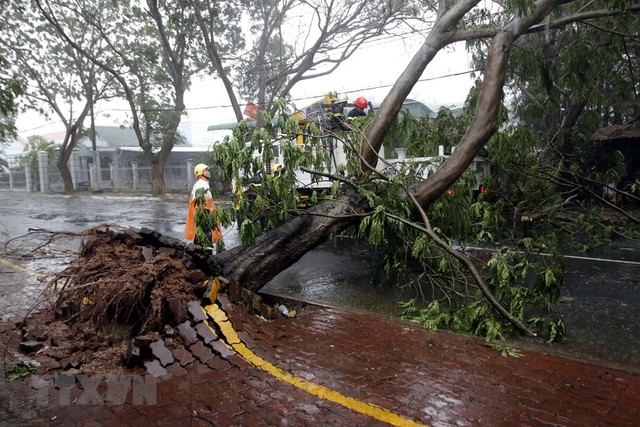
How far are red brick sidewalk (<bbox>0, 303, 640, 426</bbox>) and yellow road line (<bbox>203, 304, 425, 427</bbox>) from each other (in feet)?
0.14

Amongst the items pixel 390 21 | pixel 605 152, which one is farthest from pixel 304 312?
pixel 390 21

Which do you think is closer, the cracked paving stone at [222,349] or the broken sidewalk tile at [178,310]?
the cracked paving stone at [222,349]

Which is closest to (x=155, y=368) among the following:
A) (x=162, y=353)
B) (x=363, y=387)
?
(x=162, y=353)

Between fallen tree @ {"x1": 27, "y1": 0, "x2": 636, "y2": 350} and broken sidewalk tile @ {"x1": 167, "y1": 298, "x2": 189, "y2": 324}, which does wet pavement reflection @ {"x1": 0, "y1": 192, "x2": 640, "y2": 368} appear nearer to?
fallen tree @ {"x1": 27, "y1": 0, "x2": 636, "y2": 350}

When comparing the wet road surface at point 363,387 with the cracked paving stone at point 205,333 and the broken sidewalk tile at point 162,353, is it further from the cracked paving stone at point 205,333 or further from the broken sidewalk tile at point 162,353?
the cracked paving stone at point 205,333

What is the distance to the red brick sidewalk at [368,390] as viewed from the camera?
270 centimetres

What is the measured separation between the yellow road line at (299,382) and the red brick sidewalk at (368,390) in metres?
0.04

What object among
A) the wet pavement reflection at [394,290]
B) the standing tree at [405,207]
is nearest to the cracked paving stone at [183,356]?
the standing tree at [405,207]

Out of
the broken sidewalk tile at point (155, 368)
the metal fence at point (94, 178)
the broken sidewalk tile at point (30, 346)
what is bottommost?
the broken sidewalk tile at point (155, 368)

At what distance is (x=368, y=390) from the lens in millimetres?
3035

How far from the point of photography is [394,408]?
2.81 metres

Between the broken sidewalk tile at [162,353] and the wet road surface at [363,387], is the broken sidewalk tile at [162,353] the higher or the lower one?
the higher one

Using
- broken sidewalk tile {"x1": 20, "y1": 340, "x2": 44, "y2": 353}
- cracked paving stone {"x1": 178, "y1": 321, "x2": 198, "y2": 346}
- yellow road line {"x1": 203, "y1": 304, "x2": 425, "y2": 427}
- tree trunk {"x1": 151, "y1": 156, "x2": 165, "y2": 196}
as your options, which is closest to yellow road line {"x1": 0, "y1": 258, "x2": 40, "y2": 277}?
broken sidewalk tile {"x1": 20, "y1": 340, "x2": 44, "y2": 353}

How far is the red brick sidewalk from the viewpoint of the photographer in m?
2.70
